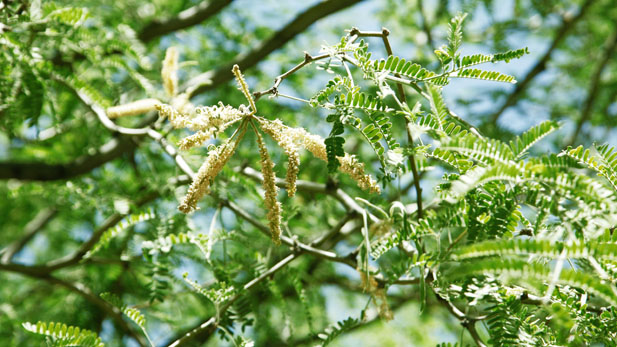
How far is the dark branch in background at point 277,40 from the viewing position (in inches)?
119

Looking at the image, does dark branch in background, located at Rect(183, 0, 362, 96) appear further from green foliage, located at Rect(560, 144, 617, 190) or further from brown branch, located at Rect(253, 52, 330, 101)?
green foliage, located at Rect(560, 144, 617, 190)

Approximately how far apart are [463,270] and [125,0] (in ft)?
10.5

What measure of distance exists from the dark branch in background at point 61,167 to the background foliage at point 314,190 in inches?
0.5

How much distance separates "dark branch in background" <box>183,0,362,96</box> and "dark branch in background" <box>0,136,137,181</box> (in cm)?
56

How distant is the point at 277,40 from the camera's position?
→ 3.20 m

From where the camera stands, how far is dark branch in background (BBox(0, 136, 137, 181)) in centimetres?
304

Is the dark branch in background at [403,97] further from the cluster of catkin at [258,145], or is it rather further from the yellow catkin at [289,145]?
the yellow catkin at [289,145]

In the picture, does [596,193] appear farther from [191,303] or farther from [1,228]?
[1,228]

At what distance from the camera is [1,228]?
4590 mm

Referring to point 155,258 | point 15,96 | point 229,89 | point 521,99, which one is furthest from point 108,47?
point 521,99

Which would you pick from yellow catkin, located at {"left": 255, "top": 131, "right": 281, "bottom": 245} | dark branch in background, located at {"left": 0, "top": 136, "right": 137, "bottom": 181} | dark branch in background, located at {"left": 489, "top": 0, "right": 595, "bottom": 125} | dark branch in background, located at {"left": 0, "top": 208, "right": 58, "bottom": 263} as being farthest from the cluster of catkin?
dark branch in background, located at {"left": 0, "top": 208, "right": 58, "bottom": 263}

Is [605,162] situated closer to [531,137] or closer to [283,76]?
[531,137]

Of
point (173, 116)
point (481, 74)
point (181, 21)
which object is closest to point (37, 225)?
point (181, 21)

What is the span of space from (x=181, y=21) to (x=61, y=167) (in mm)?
1175
